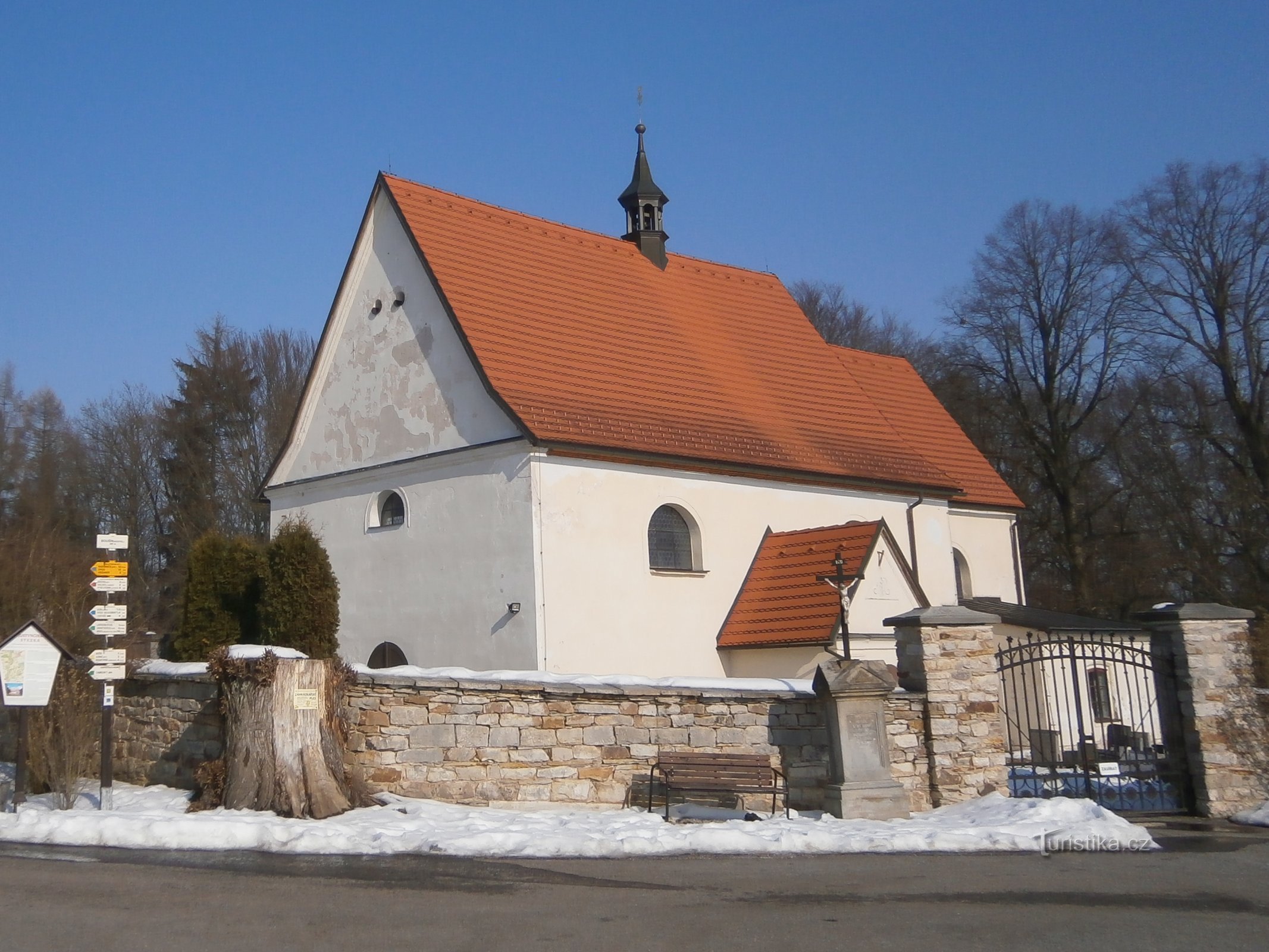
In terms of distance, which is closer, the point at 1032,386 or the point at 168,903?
the point at 168,903

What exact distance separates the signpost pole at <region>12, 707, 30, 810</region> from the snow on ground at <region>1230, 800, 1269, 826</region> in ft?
37.3

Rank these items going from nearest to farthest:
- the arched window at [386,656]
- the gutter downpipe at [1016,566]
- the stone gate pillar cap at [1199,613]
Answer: the stone gate pillar cap at [1199,613], the arched window at [386,656], the gutter downpipe at [1016,566]

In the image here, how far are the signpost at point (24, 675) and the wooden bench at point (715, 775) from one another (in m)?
5.51

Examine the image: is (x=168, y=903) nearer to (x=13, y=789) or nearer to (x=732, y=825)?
(x=732, y=825)

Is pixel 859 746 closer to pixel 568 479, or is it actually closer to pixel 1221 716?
pixel 1221 716

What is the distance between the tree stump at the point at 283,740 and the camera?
1023cm

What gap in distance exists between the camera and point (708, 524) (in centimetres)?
1792

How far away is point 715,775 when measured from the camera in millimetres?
11047

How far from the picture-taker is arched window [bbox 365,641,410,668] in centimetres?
1745

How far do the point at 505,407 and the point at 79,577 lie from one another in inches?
267

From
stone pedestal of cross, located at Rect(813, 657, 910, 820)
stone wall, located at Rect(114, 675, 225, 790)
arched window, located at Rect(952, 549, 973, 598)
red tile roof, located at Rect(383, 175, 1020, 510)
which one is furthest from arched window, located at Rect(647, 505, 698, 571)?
arched window, located at Rect(952, 549, 973, 598)

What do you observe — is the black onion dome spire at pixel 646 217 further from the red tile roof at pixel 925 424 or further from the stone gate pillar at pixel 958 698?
the stone gate pillar at pixel 958 698

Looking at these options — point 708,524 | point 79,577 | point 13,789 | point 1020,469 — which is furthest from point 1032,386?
point 13,789

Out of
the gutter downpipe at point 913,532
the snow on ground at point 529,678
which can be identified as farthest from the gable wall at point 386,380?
the gutter downpipe at point 913,532
